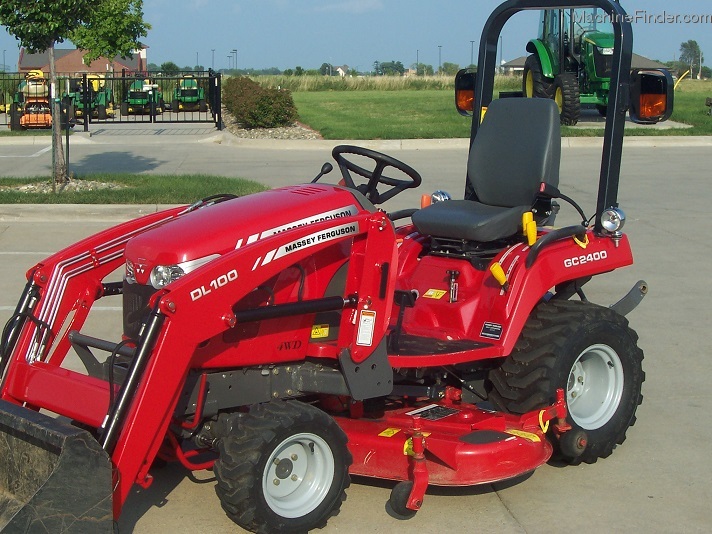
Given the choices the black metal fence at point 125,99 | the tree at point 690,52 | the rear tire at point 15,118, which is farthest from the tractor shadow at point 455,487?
the tree at point 690,52

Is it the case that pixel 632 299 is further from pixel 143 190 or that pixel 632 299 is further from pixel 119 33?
pixel 119 33

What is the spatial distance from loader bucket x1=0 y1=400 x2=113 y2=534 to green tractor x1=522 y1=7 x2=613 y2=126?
18.5m

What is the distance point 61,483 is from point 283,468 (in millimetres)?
1008

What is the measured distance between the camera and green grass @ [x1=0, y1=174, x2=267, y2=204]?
41.3 ft

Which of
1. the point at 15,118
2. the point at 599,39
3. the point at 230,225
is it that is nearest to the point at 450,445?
the point at 230,225

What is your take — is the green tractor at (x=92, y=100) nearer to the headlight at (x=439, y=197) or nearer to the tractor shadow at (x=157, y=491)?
the headlight at (x=439, y=197)

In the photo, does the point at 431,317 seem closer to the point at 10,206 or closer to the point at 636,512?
the point at 636,512

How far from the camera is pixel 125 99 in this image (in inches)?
1128

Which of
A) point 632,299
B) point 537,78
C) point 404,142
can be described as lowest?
point 404,142

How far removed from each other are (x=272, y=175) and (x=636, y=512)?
1232 cm

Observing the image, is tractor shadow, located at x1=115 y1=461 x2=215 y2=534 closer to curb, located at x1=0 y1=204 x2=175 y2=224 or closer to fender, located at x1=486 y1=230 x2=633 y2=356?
fender, located at x1=486 y1=230 x2=633 y2=356

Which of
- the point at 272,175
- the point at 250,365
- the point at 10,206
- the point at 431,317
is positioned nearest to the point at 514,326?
the point at 431,317

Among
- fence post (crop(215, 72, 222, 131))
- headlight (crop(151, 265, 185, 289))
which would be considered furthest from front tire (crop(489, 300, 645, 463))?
fence post (crop(215, 72, 222, 131))

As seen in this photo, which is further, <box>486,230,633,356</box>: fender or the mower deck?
<box>486,230,633,356</box>: fender
